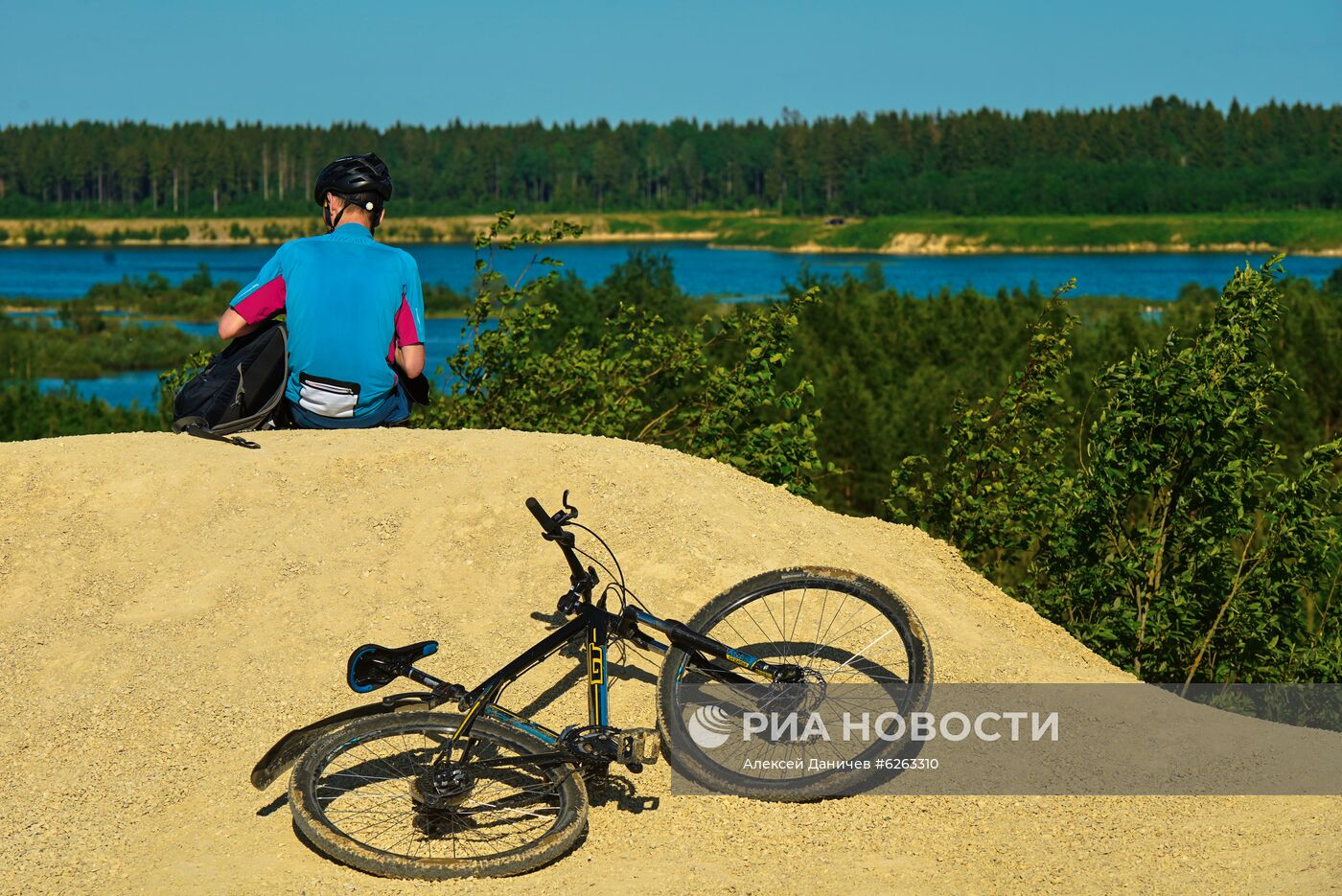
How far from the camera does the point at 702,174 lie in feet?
653

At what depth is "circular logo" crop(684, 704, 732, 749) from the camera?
600 cm

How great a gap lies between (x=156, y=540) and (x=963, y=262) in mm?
113488

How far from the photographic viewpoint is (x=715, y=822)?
5.72 m

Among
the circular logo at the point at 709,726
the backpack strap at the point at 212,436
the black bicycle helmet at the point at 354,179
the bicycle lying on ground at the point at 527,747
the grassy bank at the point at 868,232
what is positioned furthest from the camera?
the grassy bank at the point at 868,232

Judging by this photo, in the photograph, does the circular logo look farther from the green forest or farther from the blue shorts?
the green forest

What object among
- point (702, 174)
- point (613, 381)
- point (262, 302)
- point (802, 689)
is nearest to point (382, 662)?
point (802, 689)

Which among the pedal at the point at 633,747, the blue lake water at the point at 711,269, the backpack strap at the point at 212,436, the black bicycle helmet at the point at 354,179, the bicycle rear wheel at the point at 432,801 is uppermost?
the black bicycle helmet at the point at 354,179

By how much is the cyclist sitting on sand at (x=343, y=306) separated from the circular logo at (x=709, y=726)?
10.1 ft

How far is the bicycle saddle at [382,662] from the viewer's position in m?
5.49

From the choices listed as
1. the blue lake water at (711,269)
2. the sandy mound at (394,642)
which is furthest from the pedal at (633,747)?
the blue lake water at (711,269)

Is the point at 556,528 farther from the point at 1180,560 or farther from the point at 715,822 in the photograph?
the point at 1180,560

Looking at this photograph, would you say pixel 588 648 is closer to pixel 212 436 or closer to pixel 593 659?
pixel 593 659

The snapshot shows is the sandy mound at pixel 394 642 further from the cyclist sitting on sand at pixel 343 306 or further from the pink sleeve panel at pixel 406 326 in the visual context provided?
the pink sleeve panel at pixel 406 326

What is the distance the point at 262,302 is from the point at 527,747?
357cm
